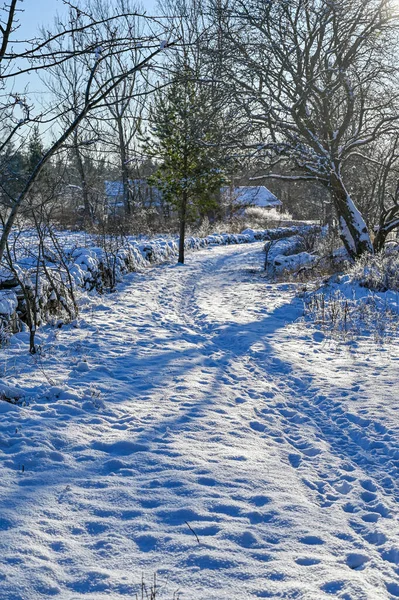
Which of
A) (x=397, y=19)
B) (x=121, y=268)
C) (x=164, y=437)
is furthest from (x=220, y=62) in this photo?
(x=164, y=437)

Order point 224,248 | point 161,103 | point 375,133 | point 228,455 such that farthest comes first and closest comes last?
point 224,248 < point 161,103 < point 375,133 < point 228,455

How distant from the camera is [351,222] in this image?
11.2 meters

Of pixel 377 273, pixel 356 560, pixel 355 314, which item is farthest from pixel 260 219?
pixel 356 560

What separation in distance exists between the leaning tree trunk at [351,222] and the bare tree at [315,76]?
0.08 feet

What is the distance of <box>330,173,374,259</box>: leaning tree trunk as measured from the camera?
36.4 feet

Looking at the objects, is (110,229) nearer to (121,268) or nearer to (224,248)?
(121,268)

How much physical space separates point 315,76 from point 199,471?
Answer: 920 cm

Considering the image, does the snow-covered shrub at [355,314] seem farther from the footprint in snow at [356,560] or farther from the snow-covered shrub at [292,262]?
the footprint in snow at [356,560]

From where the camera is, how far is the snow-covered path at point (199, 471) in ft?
7.57

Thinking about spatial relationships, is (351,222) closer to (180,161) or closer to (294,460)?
(180,161)

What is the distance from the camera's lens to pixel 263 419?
433cm

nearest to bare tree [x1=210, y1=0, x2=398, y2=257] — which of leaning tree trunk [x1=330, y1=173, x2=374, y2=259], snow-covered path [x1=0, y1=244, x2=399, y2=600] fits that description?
leaning tree trunk [x1=330, y1=173, x2=374, y2=259]

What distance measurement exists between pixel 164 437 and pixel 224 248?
59.4 feet

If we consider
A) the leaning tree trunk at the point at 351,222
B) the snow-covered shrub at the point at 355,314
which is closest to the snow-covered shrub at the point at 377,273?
the snow-covered shrub at the point at 355,314
